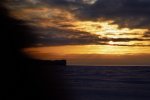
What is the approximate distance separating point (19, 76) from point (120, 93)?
23752 millimetres

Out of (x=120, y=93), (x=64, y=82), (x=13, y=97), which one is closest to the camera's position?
(x=13, y=97)

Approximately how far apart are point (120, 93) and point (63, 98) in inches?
933

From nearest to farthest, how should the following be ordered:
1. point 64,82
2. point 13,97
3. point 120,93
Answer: point 13,97 → point 64,82 → point 120,93

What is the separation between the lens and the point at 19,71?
1192mm

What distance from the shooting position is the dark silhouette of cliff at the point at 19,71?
1160 millimetres

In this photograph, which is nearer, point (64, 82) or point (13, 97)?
point (13, 97)

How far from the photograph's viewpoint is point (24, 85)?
119cm

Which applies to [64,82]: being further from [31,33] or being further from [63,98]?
[31,33]

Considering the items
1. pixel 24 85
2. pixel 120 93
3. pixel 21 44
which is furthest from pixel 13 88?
pixel 120 93

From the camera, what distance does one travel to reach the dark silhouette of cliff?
1.16 metres

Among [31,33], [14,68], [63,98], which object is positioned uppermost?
[31,33]

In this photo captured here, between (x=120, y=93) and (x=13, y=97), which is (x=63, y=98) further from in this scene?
(x=120, y=93)

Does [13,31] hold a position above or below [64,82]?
above

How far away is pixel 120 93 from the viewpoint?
24547 millimetres
